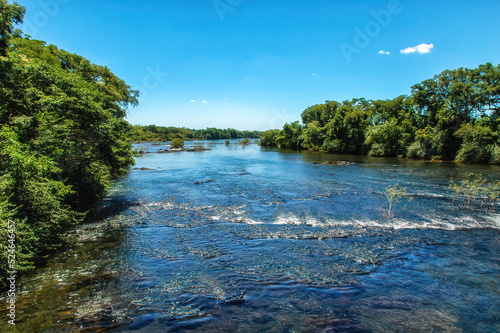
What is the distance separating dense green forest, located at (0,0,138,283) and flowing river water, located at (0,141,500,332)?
1.44 m

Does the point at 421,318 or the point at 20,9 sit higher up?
the point at 20,9

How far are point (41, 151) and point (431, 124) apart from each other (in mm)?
78791

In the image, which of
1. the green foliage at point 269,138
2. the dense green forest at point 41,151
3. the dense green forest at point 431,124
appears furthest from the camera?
the green foliage at point 269,138

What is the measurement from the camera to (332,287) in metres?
8.88

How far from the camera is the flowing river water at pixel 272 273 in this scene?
7156 millimetres

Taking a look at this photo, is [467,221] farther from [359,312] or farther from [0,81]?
[0,81]

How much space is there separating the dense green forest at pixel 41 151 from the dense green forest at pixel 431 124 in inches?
2441

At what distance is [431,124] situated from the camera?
64125 mm

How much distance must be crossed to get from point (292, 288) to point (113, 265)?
7649mm

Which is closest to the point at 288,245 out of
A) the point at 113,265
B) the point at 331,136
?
the point at 113,265
